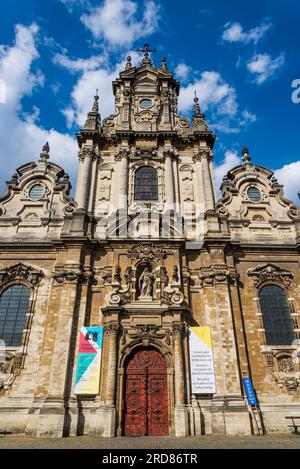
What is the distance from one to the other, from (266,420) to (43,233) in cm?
1396

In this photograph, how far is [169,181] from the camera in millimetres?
20609

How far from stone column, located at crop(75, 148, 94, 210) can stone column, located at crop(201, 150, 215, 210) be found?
6.94 metres

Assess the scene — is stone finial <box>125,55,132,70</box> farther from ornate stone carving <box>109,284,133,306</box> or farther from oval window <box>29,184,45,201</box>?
ornate stone carving <box>109,284,133,306</box>

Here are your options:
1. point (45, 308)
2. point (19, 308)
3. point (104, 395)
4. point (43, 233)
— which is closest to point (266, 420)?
point (104, 395)

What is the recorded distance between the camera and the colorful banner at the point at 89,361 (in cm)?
1471

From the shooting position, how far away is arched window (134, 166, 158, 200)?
2055cm

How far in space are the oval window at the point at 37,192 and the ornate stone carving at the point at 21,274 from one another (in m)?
4.66

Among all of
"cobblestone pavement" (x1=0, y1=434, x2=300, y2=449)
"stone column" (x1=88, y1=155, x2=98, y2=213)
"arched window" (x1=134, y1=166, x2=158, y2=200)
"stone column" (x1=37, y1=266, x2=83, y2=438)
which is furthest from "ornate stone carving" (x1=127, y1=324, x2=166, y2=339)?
"arched window" (x1=134, y1=166, x2=158, y2=200)

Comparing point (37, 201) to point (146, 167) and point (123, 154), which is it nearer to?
point (123, 154)

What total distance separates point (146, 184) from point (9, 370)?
12325mm

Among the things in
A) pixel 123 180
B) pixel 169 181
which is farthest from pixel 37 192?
pixel 169 181

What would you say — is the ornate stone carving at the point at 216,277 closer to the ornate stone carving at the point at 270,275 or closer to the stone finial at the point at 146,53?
the ornate stone carving at the point at 270,275
